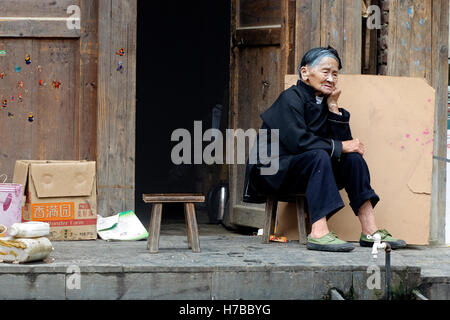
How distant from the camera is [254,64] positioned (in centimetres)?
634

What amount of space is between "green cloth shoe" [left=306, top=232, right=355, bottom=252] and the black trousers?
5.3 inches

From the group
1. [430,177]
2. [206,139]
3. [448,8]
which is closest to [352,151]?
[430,177]

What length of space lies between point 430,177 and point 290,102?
134 cm

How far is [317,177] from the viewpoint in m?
4.71

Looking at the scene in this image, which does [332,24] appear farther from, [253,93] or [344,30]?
[253,93]

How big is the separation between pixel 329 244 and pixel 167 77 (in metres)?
6.61

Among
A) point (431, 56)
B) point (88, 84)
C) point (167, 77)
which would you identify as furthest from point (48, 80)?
point (167, 77)

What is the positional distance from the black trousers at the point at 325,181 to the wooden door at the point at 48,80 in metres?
1.54

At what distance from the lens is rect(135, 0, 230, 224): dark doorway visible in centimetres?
1060

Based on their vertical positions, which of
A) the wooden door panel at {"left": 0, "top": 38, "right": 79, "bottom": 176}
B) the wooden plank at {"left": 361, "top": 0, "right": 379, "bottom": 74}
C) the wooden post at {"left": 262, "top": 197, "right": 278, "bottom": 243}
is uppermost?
the wooden plank at {"left": 361, "top": 0, "right": 379, "bottom": 74}

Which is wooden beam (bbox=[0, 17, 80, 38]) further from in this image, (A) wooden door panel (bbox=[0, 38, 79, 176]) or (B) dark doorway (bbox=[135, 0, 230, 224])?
(B) dark doorway (bbox=[135, 0, 230, 224])

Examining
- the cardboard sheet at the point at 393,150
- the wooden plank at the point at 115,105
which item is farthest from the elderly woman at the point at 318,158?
the wooden plank at the point at 115,105

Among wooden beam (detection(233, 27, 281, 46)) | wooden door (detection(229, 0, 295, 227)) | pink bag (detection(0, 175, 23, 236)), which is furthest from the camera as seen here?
wooden beam (detection(233, 27, 281, 46))

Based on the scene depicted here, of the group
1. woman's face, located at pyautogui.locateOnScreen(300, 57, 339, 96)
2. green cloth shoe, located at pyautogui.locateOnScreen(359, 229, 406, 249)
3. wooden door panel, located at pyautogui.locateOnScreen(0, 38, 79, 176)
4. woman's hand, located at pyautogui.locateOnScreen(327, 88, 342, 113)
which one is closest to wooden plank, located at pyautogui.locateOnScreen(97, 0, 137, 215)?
wooden door panel, located at pyautogui.locateOnScreen(0, 38, 79, 176)
